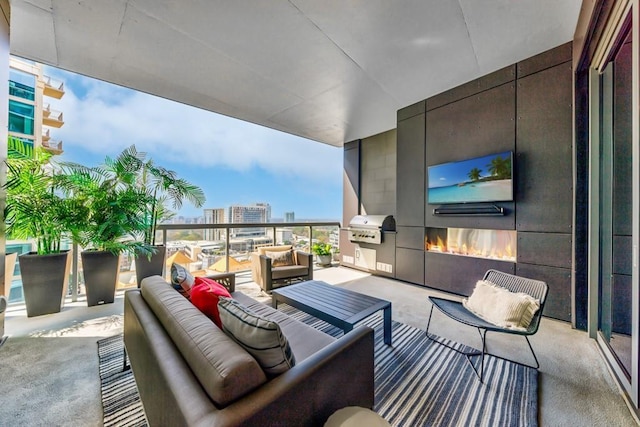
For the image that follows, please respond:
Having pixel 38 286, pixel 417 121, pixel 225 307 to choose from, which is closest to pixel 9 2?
pixel 38 286

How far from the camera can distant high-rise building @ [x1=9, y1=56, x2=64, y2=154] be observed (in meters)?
3.47

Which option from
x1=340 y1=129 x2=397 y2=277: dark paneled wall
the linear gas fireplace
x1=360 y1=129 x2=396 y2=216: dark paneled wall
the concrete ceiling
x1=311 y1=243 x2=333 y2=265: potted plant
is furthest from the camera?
x1=311 y1=243 x2=333 y2=265: potted plant

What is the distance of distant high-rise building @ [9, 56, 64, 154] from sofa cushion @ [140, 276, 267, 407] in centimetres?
381

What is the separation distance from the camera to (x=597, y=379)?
1.79 meters

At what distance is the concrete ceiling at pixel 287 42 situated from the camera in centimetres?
225

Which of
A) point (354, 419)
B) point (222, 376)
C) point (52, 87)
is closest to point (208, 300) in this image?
point (222, 376)

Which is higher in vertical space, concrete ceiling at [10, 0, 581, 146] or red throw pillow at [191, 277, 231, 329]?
concrete ceiling at [10, 0, 581, 146]

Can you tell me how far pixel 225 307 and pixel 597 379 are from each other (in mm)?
2590

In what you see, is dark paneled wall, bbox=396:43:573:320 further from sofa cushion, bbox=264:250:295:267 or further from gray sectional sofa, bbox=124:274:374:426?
gray sectional sofa, bbox=124:274:374:426

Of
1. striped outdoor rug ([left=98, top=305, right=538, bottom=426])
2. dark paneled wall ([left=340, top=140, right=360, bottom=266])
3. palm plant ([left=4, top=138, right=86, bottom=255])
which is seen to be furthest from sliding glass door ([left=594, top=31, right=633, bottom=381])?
palm plant ([left=4, top=138, right=86, bottom=255])

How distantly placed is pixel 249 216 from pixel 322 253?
1787mm

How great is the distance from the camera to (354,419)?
979 mm

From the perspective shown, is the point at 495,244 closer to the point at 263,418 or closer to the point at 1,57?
the point at 263,418

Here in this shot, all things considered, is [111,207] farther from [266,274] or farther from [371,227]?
[371,227]
